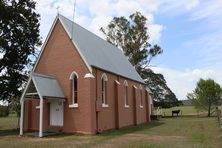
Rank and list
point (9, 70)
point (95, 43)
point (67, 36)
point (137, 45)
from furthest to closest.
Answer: point (137, 45) → point (95, 43) → point (9, 70) → point (67, 36)

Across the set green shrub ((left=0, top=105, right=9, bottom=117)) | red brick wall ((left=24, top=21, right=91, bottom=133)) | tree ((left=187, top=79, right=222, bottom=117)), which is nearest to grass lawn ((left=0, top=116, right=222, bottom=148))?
red brick wall ((left=24, top=21, right=91, bottom=133))

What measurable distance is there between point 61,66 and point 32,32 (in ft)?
19.3

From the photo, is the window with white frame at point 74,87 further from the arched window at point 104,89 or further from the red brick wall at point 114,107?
the arched window at point 104,89

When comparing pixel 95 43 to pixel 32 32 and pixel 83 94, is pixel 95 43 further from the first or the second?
pixel 83 94

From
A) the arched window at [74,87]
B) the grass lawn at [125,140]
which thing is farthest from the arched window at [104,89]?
the grass lawn at [125,140]

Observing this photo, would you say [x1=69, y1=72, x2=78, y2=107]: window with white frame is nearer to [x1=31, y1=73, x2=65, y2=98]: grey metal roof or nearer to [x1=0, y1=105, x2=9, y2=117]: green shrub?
[x1=31, y1=73, x2=65, y2=98]: grey metal roof

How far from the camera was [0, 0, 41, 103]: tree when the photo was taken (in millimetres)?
28500

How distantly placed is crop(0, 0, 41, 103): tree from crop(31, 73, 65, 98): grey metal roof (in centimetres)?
531

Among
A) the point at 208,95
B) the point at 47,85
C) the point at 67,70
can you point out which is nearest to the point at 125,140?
the point at 47,85

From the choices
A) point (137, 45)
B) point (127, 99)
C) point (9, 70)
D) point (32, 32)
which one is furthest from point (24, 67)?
point (137, 45)

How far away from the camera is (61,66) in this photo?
26.9 m

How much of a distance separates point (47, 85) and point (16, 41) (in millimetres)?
7092

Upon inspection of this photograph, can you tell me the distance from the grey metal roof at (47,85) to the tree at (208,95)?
3651 cm

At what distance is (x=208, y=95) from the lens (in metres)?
55.7
